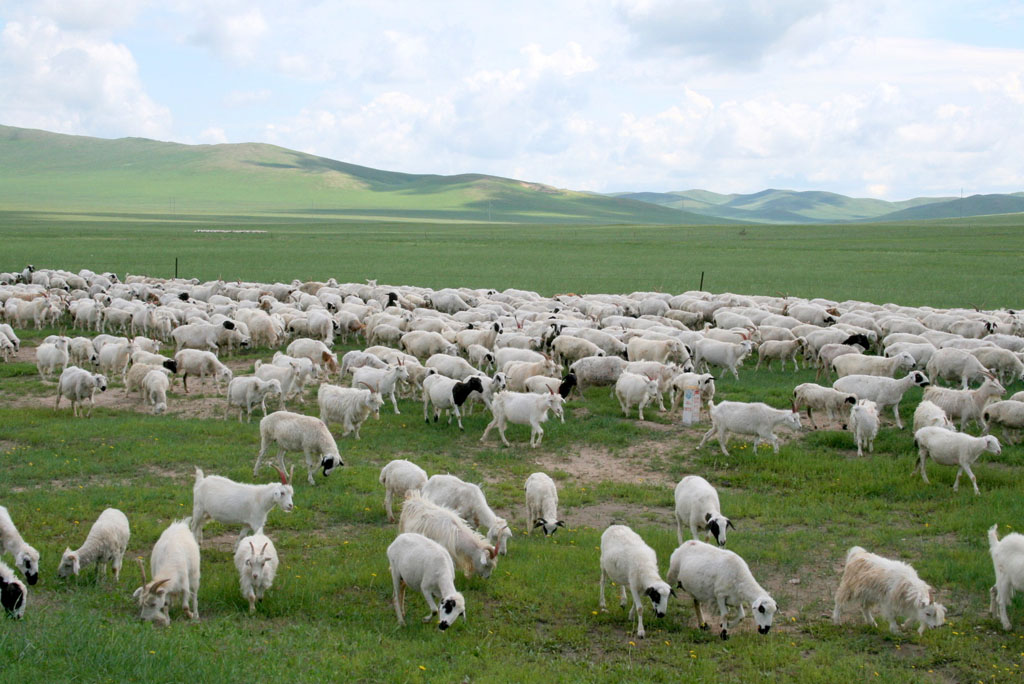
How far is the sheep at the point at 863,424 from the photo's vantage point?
14.9 meters

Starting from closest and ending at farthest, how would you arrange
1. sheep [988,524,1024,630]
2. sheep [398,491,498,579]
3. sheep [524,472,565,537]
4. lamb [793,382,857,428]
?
sheep [988,524,1024,630] → sheep [398,491,498,579] → sheep [524,472,565,537] → lamb [793,382,857,428]

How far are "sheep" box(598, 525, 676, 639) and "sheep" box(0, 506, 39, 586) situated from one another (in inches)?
251

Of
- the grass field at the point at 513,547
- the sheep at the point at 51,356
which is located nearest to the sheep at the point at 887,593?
the grass field at the point at 513,547

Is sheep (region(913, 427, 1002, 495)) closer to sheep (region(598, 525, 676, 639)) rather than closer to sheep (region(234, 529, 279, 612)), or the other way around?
sheep (region(598, 525, 676, 639))

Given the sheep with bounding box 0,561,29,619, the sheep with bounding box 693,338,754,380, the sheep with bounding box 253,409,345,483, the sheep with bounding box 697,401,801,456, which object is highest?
the sheep with bounding box 693,338,754,380

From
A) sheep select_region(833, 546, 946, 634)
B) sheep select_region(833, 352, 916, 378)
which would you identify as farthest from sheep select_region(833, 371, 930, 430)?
sheep select_region(833, 546, 946, 634)

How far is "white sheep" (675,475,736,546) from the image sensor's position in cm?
1015

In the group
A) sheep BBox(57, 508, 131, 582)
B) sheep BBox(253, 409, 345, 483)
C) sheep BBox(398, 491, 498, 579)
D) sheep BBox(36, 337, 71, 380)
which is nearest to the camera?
sheep BBox(57, 508, 131, 582)

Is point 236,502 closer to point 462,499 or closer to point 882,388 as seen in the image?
point 462,499

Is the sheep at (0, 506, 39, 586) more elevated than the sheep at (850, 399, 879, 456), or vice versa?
the sheep at (850, 399, 879, 456)

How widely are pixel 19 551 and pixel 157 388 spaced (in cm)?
939

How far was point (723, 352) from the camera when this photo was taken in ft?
69.3

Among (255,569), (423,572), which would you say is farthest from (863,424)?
(255,569)

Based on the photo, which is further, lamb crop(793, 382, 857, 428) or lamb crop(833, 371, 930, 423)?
lamb crop(833, 371, 930, 423)
